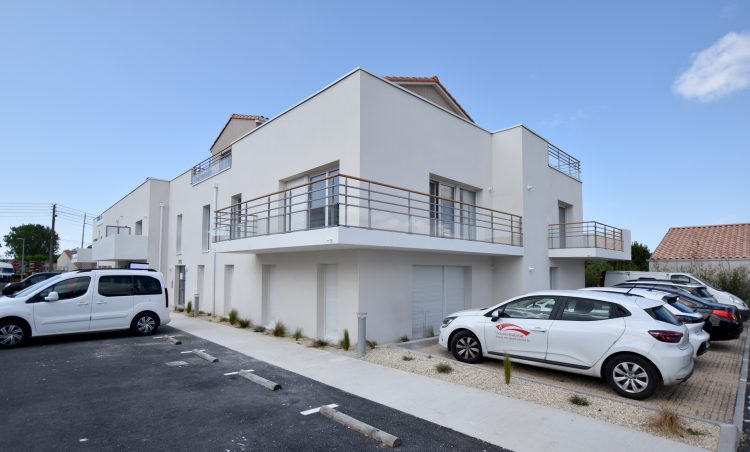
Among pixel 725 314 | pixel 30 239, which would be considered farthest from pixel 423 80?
pixel 30 239

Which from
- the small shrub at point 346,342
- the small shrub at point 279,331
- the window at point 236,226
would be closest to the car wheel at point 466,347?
the small shrub at point 346,342

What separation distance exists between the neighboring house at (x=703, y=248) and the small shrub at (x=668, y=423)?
2059 centimetres

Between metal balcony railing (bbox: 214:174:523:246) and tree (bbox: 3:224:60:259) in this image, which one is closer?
metal balcony railing (bbox: 214:174:523:246)

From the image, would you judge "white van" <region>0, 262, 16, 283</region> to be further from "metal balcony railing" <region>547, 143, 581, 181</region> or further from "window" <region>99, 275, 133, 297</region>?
"metal balcony railing" <region>547, 143, 581, 181</region>

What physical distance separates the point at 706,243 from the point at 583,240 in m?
13.5

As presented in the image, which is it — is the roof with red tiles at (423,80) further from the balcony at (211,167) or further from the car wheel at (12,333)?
the car wheel at (12,333)

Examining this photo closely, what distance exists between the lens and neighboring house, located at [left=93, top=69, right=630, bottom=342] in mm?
9641

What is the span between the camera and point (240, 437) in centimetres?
453

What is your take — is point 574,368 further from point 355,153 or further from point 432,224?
point 355,153

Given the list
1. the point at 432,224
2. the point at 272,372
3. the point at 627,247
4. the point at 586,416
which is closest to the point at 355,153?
the point at 432,224

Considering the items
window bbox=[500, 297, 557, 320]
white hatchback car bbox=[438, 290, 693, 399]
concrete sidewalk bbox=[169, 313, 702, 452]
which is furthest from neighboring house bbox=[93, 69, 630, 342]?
white hatchback car bbox=[438, 290, 693, 399]

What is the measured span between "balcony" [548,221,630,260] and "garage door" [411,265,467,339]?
4821 mm

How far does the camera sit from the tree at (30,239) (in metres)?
85.1

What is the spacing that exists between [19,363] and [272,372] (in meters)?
5.18
